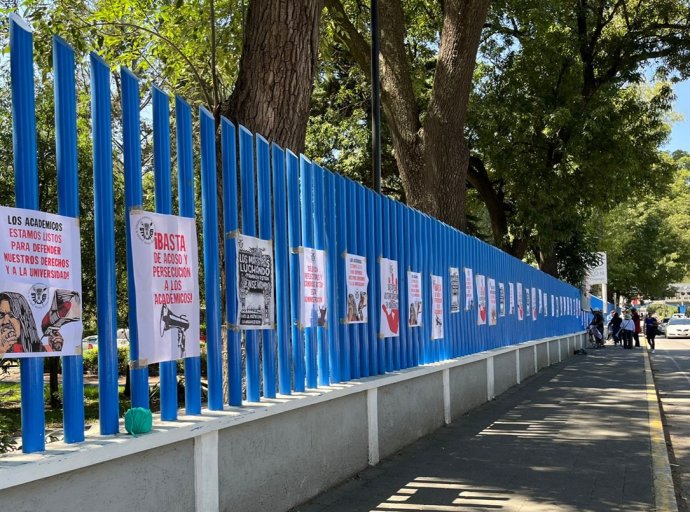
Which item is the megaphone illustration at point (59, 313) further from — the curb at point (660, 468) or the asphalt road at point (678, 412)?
the asphalt road at point (678, 412)

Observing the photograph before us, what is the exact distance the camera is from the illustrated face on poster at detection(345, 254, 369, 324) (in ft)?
25.0

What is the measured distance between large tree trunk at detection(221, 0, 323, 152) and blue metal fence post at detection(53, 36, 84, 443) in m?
3.41

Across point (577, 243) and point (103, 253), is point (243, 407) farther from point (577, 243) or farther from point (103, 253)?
point (577, 243)

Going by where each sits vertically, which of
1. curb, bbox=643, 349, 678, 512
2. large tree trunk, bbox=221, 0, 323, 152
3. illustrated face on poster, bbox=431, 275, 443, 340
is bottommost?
curb, bbox=643, 349, 678, 512

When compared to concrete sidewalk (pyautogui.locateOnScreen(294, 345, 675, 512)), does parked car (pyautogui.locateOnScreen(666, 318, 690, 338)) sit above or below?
below

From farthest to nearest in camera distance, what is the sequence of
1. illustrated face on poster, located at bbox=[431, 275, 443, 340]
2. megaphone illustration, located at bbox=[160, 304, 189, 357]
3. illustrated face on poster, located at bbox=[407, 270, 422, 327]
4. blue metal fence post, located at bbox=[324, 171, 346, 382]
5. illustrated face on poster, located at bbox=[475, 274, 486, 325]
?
1. illustrated face on poster, located at bbox=[475, 274, 486, 325]
2. illustrated face on poster, located at bbox=[431, 275, 443, 340]
3. illustrated face on poster, located at bbox=[407, 270, 422, 327]
4. blue metal fence post, located at bbox=[324, 171, 346, 382]
5. megaphone illustration, located at bbox=[160, 304, 189, 357]

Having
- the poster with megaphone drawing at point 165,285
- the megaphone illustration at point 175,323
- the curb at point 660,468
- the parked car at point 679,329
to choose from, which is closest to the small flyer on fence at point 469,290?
the curb at point 660,468

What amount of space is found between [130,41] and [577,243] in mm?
27950

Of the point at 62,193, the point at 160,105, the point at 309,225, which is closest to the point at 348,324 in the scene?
the point at 309,225

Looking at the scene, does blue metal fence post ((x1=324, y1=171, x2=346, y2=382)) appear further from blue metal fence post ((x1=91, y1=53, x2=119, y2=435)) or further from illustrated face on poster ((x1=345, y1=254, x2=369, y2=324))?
blue metal fence post ((x1=91, y1=53, x2=119, y2=435))

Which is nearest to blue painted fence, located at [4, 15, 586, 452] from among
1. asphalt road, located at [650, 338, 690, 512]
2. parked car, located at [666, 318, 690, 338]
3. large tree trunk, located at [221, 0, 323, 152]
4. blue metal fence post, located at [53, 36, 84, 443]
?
blue metal fence post, located at [53, 36, 84, 443]

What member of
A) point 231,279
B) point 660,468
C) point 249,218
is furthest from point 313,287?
point 660,468

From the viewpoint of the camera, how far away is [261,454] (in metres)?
5.52

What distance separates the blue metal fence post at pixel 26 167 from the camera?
3766mm
